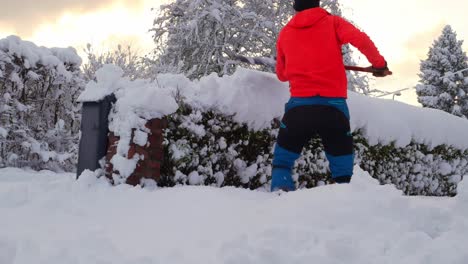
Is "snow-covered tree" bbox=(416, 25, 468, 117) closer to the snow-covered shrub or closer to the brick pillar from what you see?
the snow-covered shrub

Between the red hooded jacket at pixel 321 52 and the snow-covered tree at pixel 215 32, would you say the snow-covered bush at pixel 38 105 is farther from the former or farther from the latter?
the snow-covered tree at pixel 215 32

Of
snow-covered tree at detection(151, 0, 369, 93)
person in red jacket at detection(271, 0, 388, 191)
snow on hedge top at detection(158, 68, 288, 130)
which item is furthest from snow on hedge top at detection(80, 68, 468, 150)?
snow-covered tree at detection(151, 0, 369, 93)

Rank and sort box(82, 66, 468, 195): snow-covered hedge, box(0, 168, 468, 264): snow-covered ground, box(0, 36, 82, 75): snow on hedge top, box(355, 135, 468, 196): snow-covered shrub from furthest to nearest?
box(0, 36, 82, 75): snow on hedge top → box(355, 135, 468, 196): snow-covered shrub → box(82, 66, 468, 195): snow-covered hedge → box(0, 168, 468, 264): snow-covered ground

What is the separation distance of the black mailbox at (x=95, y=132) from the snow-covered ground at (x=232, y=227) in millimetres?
516

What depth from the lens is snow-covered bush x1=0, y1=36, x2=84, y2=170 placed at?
6.23 metres

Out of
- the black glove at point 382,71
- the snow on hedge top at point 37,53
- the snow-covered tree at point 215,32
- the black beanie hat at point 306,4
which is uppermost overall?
the snow-covered tree at point 215,32

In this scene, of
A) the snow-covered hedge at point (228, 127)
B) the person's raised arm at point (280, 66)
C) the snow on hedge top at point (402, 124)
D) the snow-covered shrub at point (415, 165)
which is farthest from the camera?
the snow-covered shrub at point (415, 165)

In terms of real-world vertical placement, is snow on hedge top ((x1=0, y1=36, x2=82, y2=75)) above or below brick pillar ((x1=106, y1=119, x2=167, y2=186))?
above

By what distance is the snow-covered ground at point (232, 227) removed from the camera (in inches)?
86.5

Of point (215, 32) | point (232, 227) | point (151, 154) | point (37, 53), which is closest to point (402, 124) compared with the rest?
point (151, 154)

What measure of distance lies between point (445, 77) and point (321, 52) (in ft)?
89.6

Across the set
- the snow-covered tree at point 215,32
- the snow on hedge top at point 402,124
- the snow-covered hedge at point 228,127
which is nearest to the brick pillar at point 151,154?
the snow-covered hedge at point 228,127

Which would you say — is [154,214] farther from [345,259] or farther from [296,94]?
[296,94]

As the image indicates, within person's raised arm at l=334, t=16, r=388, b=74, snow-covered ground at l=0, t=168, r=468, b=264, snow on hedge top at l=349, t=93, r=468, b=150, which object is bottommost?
snow-covered ground at l=0, t=168, r=468, b=264
